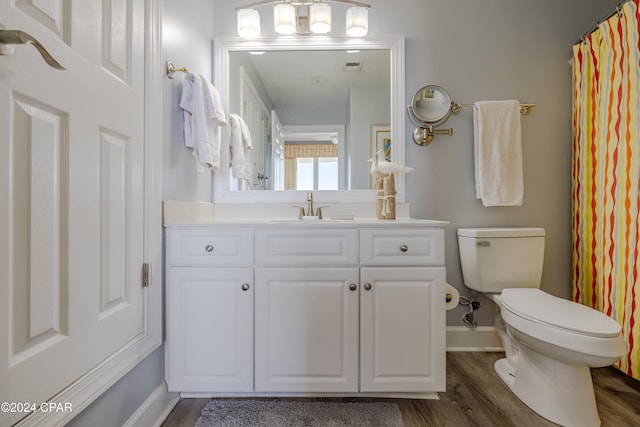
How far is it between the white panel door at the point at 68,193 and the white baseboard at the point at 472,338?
5.66 ft

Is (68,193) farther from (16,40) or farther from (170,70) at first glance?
(170,70)

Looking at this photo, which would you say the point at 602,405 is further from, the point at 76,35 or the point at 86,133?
the point at 76,35

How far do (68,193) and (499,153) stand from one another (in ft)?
6.61

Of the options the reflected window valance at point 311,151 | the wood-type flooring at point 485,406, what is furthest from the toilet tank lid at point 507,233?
the reflected window valance at point 311,151

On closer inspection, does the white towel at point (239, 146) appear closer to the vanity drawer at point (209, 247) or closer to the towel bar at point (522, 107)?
the vanity drawer at point (209, 247)

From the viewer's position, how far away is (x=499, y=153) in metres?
1.71

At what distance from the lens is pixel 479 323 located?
1804mm

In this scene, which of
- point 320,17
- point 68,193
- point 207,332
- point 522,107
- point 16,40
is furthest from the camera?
point 522,107

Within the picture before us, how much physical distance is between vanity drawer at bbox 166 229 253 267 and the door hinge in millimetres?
109

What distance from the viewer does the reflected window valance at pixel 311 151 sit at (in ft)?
5.98

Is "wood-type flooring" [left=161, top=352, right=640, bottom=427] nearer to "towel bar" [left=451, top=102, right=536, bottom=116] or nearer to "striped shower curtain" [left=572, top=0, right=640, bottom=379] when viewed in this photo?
"striped shower curtain" [left=572, top=0, right=640, bottom=379]

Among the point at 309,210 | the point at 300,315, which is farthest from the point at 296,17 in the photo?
the point at 300,315

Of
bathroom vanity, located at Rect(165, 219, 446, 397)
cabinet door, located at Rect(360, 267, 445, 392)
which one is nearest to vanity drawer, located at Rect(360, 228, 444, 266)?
bathroom vanity, located at Rect(165, 219, 446, 397)

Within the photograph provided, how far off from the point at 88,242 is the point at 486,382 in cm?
182
